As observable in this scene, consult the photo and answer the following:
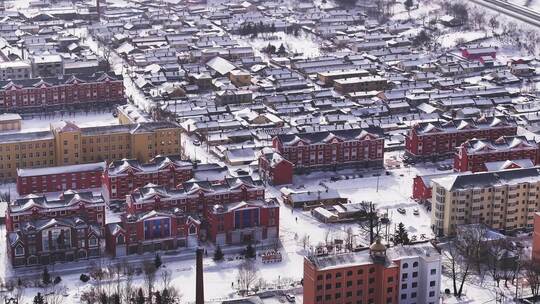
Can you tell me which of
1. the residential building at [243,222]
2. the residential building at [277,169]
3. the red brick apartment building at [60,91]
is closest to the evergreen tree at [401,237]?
the residential building at [243,222]

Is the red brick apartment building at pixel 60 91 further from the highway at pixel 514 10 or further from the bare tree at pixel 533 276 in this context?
the highway at pixel 514 10

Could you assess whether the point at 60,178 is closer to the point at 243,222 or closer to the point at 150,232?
the point at 150,232

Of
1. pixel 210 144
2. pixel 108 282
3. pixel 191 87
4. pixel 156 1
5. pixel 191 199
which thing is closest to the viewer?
pixel 108 282

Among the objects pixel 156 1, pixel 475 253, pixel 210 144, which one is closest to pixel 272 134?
pixel 210 144

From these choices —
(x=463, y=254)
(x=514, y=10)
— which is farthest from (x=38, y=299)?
(x=514, y=10)

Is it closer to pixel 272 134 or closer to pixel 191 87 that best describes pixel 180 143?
pixel 272 134

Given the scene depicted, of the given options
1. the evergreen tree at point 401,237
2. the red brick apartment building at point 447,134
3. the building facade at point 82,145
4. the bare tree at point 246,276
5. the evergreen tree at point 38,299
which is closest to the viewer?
the evergreen tree at point 38,299

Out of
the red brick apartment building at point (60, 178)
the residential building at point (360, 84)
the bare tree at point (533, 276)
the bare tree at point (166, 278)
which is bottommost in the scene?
the bare tree at point (166, 278)
